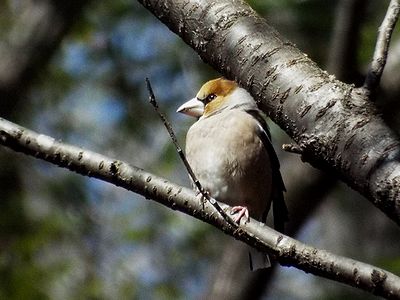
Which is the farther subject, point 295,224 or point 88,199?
point 88,199

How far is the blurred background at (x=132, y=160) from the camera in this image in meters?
5.04

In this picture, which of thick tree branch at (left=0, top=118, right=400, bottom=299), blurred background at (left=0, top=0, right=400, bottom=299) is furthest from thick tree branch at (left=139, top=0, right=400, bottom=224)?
→ blurred background at (left=0, top=0, right=400, bottom=299)

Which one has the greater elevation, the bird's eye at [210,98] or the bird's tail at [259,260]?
the bird's eye at [210,98]

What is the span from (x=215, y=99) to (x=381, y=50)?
8.28ft

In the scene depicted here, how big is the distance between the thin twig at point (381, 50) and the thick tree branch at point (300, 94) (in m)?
0.05

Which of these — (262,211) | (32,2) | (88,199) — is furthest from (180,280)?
(262,211)

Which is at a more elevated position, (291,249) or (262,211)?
(291,249)

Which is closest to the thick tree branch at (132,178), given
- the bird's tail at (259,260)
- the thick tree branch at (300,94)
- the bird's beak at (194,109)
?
the thick tree branch at (300,94)

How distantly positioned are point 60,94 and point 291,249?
6.52 meters

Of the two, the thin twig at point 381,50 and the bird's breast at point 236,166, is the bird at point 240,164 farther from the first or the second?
the thin twig at point 381,50

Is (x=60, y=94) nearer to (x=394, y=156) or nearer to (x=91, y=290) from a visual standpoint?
(x=91, y=290)

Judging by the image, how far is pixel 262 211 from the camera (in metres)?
4.37

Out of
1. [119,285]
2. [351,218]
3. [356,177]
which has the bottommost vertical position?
[119,285]

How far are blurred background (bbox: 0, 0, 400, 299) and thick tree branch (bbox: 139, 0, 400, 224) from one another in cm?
154
